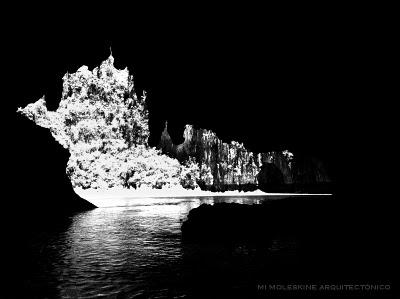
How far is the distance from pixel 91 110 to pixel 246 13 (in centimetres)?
14988

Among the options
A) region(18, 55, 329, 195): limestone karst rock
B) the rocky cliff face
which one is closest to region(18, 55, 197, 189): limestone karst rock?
region(18, 55, 329, 195): limestone karst rock

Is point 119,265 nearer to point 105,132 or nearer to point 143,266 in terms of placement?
point 143,266

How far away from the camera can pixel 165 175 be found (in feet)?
449

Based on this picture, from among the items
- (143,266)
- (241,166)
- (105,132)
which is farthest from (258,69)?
(105,132)

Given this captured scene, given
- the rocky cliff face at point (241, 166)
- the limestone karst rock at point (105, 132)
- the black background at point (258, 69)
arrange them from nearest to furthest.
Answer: the black background at point (258, 69) → the rocky cliff face at point (241, 166) → the limestone karst rock at point (105, 132)

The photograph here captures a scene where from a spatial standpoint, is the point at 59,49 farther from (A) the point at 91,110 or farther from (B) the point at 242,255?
(A) the point at 91,110

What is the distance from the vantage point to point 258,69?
28.1 metres

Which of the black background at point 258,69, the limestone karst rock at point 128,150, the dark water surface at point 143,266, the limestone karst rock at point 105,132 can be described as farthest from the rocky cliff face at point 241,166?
the dark water surface at point 143,266

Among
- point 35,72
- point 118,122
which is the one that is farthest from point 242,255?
point 118,122

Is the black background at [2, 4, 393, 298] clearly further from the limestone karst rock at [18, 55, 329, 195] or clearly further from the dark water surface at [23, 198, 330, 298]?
the limestone karst rock at [18, 55, 329, 195]

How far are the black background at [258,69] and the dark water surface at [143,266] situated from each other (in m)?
3.69

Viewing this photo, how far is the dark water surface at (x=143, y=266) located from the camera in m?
10.1

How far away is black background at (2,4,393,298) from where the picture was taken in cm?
1797

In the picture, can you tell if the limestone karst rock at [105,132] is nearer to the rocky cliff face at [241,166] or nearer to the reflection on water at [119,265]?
the rocky cliff face at [241,166]
